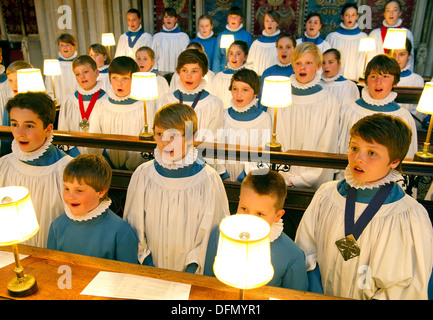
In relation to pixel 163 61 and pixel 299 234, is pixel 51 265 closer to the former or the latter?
pixel 299 234

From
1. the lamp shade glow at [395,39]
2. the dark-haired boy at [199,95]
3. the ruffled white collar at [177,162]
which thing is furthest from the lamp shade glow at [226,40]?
the ruffled white collar at [177,162]

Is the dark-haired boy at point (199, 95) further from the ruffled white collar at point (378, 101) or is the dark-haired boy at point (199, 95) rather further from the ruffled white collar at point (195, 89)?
the ruffled white collar at point (378, 101)

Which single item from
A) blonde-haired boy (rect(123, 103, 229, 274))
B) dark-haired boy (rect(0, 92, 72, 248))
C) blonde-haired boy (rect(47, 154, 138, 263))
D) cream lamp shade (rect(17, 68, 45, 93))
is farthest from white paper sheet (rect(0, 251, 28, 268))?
cream lamp shade (rect(17, 68, 45, 93))

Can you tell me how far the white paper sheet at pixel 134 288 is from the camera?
77.0 inches

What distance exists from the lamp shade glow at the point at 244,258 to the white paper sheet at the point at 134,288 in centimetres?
57

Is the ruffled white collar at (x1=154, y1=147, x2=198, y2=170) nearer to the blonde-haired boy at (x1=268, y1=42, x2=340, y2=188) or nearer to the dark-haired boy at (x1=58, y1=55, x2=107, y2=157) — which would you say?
the blonde-haired boy at (x1=268, y1=42, x2=340, y2=188)

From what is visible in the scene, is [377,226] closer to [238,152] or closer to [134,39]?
[238,152]

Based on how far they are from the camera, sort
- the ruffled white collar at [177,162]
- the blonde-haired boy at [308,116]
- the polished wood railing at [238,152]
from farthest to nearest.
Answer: the blonde-haired boy at [308,116] → the polished wood railing at [238,152] → the ruffled white collar at [177,162]

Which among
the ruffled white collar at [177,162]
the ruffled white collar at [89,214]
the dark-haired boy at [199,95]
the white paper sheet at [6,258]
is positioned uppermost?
the dark-haired boy at [199,95]

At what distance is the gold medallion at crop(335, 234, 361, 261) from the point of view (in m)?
2.38

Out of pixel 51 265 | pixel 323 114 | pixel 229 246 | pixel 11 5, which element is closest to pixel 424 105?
pixel 323 114

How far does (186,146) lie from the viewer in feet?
9.11

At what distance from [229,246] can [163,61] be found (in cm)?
928

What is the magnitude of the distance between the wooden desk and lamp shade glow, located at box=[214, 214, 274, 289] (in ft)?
1.69
